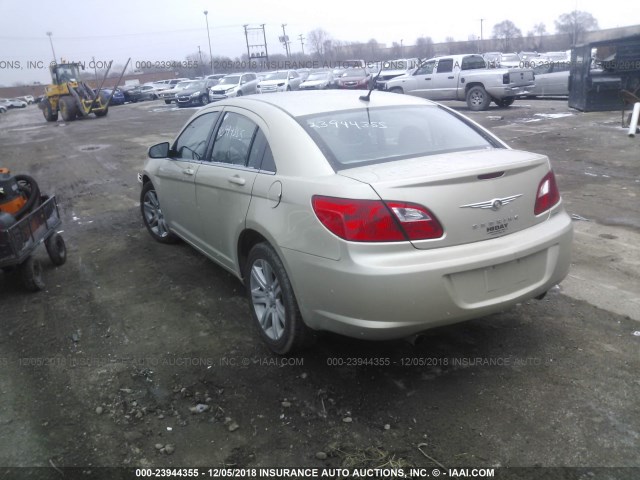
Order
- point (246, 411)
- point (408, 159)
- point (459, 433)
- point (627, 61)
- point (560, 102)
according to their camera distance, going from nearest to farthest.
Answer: point (459, 433)
point (246, 411)
point (408, 159)
point (627, 61)
point (560, 102)

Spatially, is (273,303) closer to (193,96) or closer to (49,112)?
(49,112)

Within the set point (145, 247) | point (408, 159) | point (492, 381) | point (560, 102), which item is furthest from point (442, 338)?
point (560, 102)

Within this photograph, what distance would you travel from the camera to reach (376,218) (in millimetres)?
2842

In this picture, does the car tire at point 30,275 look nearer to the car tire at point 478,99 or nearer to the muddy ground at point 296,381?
the muddy ground at point 296,381

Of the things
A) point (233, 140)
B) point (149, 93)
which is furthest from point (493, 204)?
point (149, 93)

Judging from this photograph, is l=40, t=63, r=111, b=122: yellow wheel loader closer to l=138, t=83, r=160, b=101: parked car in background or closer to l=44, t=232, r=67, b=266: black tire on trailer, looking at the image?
l=138, t=83, r=160, b=101: parked car in background

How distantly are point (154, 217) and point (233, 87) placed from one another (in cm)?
2392

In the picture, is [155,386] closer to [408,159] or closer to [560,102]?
[408,159]

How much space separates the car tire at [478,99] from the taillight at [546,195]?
50.8 ft

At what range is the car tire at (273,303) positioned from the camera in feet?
10.9

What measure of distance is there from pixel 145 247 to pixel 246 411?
3.45 m

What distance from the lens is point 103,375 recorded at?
352 centimetres

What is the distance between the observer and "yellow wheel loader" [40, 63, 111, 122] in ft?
85.0

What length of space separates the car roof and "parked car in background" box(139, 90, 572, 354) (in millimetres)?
16
